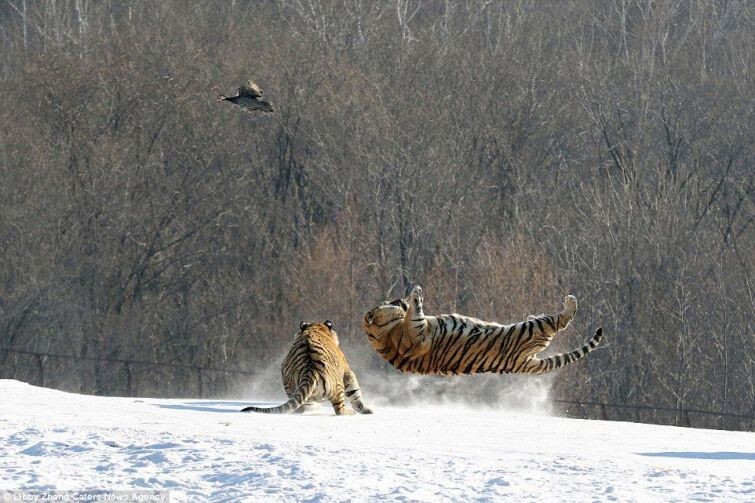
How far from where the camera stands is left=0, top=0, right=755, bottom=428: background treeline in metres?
40.8

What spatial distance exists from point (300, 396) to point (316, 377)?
0.78 feet

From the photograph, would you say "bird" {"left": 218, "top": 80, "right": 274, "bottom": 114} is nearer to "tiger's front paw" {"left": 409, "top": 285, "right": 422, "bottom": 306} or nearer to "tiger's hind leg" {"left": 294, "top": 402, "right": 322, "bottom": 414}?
"tiger's front paw" {"left": 409, "top": 285, "right": 422, "bottom": 306}

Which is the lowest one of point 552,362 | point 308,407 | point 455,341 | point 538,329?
point 308,407

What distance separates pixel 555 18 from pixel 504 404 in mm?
37318

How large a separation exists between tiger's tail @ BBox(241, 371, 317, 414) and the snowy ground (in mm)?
212

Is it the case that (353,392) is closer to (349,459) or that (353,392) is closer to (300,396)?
(300,396)

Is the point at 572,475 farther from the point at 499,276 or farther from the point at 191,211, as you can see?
the point at 191,211

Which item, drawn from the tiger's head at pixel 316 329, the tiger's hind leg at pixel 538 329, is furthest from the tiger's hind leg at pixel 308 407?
the tiger's hind leg at pixel 538 329

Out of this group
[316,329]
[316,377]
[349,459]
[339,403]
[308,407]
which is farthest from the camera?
[316,329]

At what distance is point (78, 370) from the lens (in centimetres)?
4109

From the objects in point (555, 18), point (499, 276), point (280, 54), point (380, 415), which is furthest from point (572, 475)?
point (555, 18)

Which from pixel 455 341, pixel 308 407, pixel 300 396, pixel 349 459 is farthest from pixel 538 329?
pixel 349 459

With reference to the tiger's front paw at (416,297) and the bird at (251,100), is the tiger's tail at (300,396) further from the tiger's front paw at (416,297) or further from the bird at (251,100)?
the bird at (251,100)

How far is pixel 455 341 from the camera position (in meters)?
17.3
